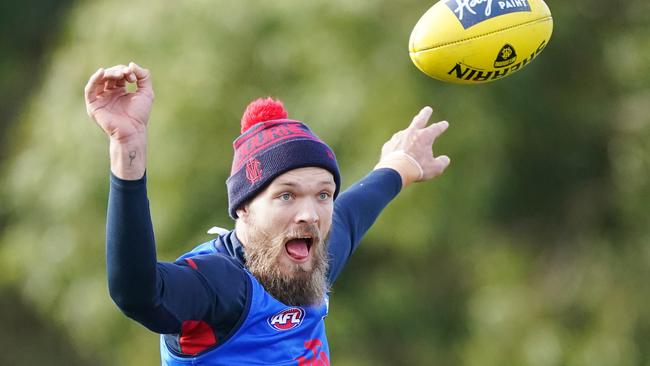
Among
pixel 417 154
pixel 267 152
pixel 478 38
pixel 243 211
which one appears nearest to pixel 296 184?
pixel 267 152

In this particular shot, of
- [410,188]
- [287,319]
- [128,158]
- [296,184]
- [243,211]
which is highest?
[128,158]

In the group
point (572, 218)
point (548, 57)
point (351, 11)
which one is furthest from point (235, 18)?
point (572, 218)

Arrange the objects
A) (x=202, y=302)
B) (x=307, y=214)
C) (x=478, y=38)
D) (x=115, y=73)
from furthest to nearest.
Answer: (x=478, y=38) → (x=307, y=214) → (x=202, y=302) → (x=115, y=73)

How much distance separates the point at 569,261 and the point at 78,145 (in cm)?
560

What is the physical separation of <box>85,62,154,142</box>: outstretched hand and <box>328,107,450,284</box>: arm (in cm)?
187

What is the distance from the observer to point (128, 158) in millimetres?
4555

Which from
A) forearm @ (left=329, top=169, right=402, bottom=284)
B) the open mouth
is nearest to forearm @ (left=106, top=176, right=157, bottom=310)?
the open mouth

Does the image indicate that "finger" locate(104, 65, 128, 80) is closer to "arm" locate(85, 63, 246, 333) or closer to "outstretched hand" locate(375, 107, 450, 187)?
"arm" locate(85, 63, 246, 333)

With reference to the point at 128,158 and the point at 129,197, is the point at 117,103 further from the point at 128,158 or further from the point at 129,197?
the point at 129,197

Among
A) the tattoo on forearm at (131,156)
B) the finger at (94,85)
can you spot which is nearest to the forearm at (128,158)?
the tattoo on forearm at (131,156)

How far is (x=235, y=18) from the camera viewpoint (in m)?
14.2

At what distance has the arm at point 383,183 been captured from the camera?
650 centimetres

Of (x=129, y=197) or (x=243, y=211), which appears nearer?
(x=129, y=197)

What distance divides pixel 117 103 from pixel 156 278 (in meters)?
0.63
